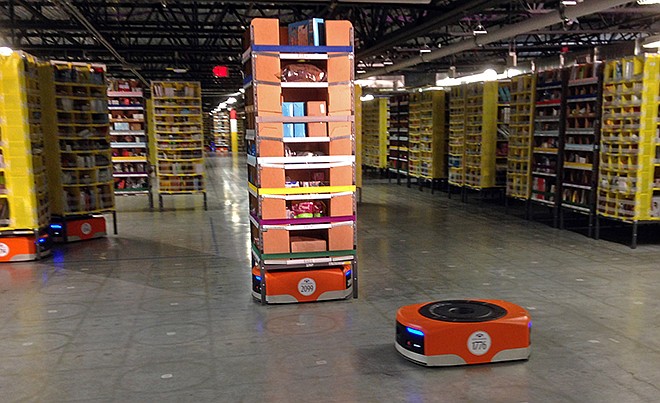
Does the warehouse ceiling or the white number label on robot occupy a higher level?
the warehouse ceiling

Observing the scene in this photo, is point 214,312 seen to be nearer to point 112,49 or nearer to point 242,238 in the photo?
point 242,238

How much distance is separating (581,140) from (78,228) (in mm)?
10268

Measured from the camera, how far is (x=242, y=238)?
11.4 m

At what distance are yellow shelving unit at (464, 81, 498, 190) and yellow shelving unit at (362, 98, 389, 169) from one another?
25.5 feet

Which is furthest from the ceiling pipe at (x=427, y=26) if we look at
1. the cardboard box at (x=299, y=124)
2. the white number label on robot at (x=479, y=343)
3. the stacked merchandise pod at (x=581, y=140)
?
the white number label on robot at (x=479, y=343)

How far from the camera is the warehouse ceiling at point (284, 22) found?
38.8ft

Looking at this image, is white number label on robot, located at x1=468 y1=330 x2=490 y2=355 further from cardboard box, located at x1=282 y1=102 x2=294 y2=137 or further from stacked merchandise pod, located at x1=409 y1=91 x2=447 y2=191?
stacked merchandise pod, located at x1=409 y1=91 x2=447 y2=191

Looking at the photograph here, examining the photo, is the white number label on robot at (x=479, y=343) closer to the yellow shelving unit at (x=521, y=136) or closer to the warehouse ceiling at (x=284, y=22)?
the warehouse ceiling at (x=284, y=22)

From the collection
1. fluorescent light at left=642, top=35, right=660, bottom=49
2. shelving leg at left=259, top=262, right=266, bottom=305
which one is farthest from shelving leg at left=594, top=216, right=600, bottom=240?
shelving leg at left=259, top=262, right=266, bottom=305

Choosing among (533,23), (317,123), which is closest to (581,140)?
(533,23)

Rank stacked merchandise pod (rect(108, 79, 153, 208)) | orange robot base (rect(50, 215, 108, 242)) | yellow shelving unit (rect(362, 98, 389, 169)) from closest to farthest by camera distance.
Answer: orange robot base (rect(50, 215, 108, 242)), stacked merchandise pod (rect(108, 79, 153, 208)), yellow shelving unit (rect(362, 98, 389, 169))

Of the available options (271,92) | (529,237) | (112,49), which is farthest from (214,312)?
(112,49)

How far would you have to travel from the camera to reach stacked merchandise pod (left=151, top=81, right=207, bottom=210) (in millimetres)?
15094

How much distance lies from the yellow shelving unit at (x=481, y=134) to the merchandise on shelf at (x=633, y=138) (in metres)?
4.78
